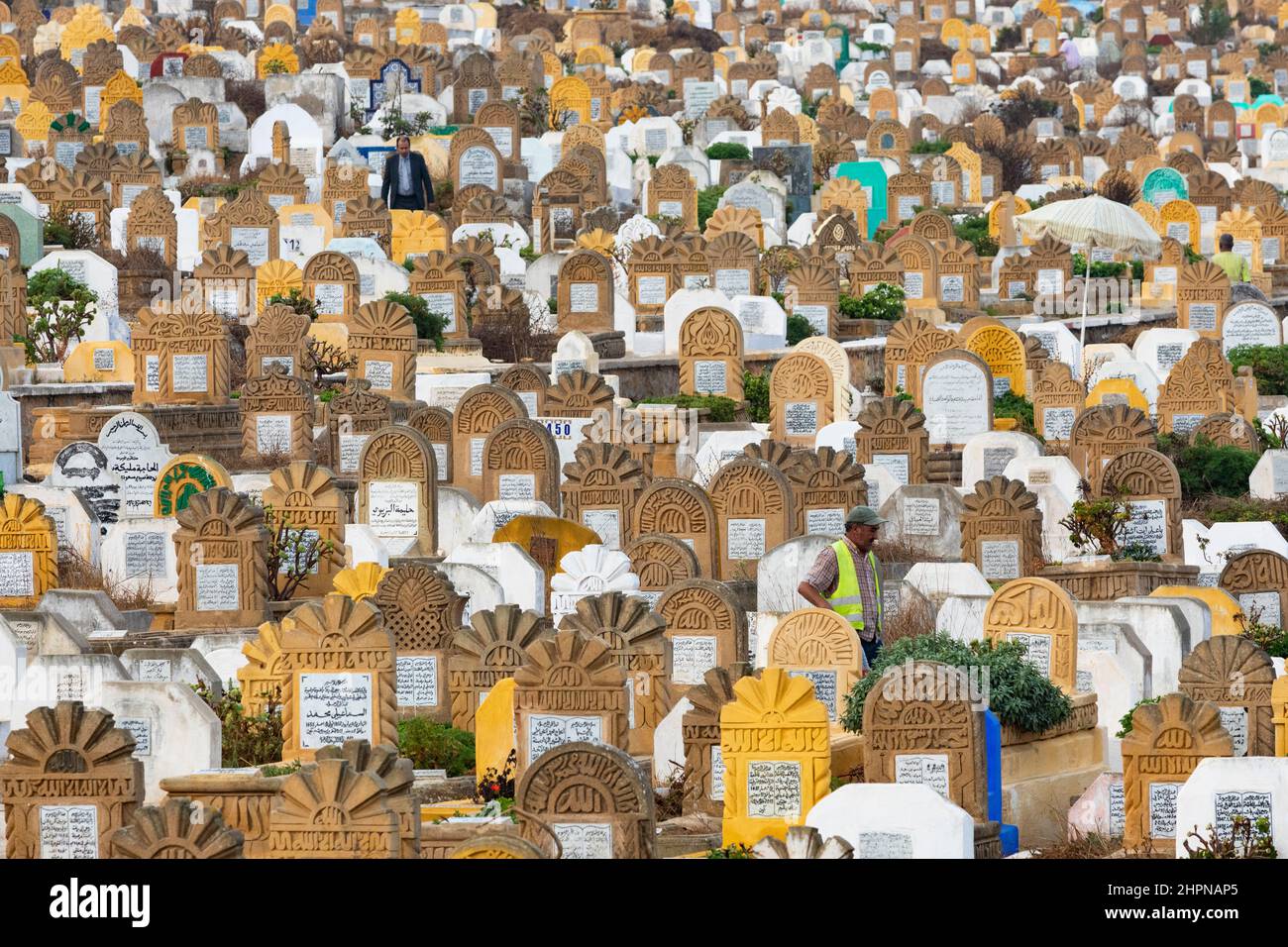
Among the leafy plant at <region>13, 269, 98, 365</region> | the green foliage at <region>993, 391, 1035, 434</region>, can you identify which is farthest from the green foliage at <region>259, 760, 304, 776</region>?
the green foliage at <region>993, 391, 1035, 434</region>

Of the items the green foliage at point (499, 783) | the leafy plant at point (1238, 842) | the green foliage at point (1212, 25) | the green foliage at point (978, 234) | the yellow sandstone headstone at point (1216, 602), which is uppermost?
the green foliage at point (1212, 25)

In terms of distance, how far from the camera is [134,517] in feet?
64.8

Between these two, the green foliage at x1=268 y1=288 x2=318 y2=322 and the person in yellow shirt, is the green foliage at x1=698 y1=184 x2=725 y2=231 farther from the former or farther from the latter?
the green foliage at x1=268 y1=288 x2=318 y2=322

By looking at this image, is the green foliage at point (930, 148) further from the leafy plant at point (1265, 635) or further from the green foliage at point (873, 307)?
the leafy plant at point (1265, 635)

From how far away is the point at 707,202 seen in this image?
3594cm

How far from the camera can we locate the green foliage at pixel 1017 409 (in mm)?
25688

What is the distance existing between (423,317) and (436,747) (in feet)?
36.2

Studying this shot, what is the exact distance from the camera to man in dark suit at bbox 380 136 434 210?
1267 inches

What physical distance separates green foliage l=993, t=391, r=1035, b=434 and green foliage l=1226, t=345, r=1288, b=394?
2.89 meters

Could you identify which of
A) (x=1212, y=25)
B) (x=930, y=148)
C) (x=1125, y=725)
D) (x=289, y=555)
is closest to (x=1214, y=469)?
(x=1125, y=725)

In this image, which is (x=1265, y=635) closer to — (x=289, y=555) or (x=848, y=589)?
(x=848, y=589)

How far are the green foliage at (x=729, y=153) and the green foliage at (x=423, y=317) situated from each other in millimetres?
11698

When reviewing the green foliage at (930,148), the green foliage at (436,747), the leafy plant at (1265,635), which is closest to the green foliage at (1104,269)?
the green foliage at (930,148)

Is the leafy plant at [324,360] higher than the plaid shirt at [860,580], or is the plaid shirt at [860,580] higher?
the leafy plant at [324,360]
